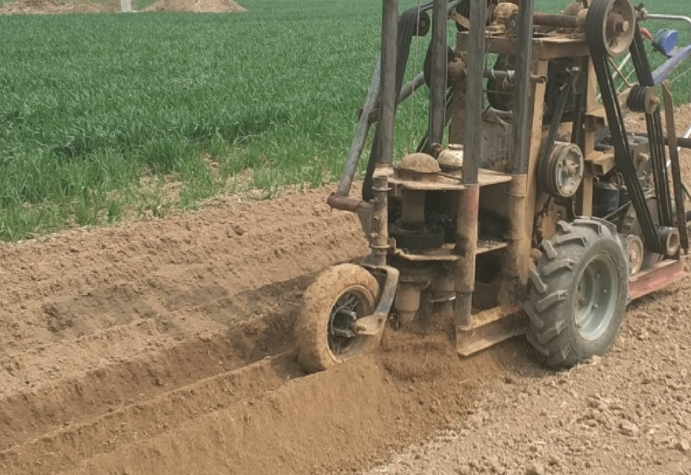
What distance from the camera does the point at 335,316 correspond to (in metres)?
4.93

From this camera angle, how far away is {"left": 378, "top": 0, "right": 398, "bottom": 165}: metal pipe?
484 centimetres

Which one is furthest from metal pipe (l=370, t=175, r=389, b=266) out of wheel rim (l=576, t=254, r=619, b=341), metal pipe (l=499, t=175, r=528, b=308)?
wheel rim (l=576, t=254, r=619, b=341)

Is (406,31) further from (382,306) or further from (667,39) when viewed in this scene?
(667,39)

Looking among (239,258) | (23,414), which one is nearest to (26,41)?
(239,258)

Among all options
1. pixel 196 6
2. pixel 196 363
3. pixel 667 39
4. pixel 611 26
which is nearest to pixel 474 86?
pixel 611 26

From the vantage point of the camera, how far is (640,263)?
6180 millimetres

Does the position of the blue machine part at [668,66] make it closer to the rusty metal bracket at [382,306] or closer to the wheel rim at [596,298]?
the wheel rim at [596,298]

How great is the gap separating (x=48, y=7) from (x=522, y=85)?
4216cm

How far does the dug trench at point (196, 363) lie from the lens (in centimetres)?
443

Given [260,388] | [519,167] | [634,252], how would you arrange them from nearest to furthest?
[260,388], [519,167], [634,252]

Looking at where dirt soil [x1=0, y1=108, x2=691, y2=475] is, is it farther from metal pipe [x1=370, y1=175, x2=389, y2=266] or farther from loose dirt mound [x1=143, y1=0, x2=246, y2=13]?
loose dirt mound [x1=143, y1=0, x2=246, y2=13]

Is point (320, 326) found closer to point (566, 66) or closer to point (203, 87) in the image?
point (566, 66)

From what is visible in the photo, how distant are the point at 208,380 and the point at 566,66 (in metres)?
2.66

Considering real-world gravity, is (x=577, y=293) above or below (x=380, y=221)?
below
